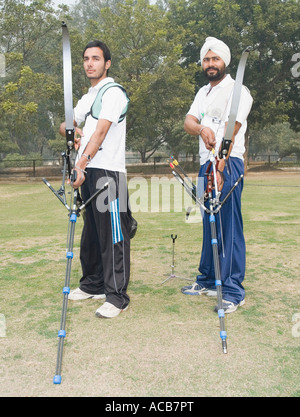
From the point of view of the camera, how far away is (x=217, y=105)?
4199mm

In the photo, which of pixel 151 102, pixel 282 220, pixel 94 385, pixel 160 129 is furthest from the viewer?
pixel 160 129

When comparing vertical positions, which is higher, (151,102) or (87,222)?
(151,102)

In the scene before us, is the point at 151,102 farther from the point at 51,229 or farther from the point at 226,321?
the point at 226,321

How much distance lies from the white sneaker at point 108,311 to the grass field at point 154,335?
0.26 feet

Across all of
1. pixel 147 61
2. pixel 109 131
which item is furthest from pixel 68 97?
pixel 147 61

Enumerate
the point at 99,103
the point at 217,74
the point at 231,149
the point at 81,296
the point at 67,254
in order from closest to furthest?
the point at 67,254 < the point at 99,103 < the point at 231,149 < the point at 217,74 < the point at 81,296

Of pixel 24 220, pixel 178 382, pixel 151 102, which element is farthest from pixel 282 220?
pixel 151 102

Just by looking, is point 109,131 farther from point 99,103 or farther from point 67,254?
point 67,254

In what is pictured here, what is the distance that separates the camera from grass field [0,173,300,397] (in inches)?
112

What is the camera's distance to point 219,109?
4195 millimetres

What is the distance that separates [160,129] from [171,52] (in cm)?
1459

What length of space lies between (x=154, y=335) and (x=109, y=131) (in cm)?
187
